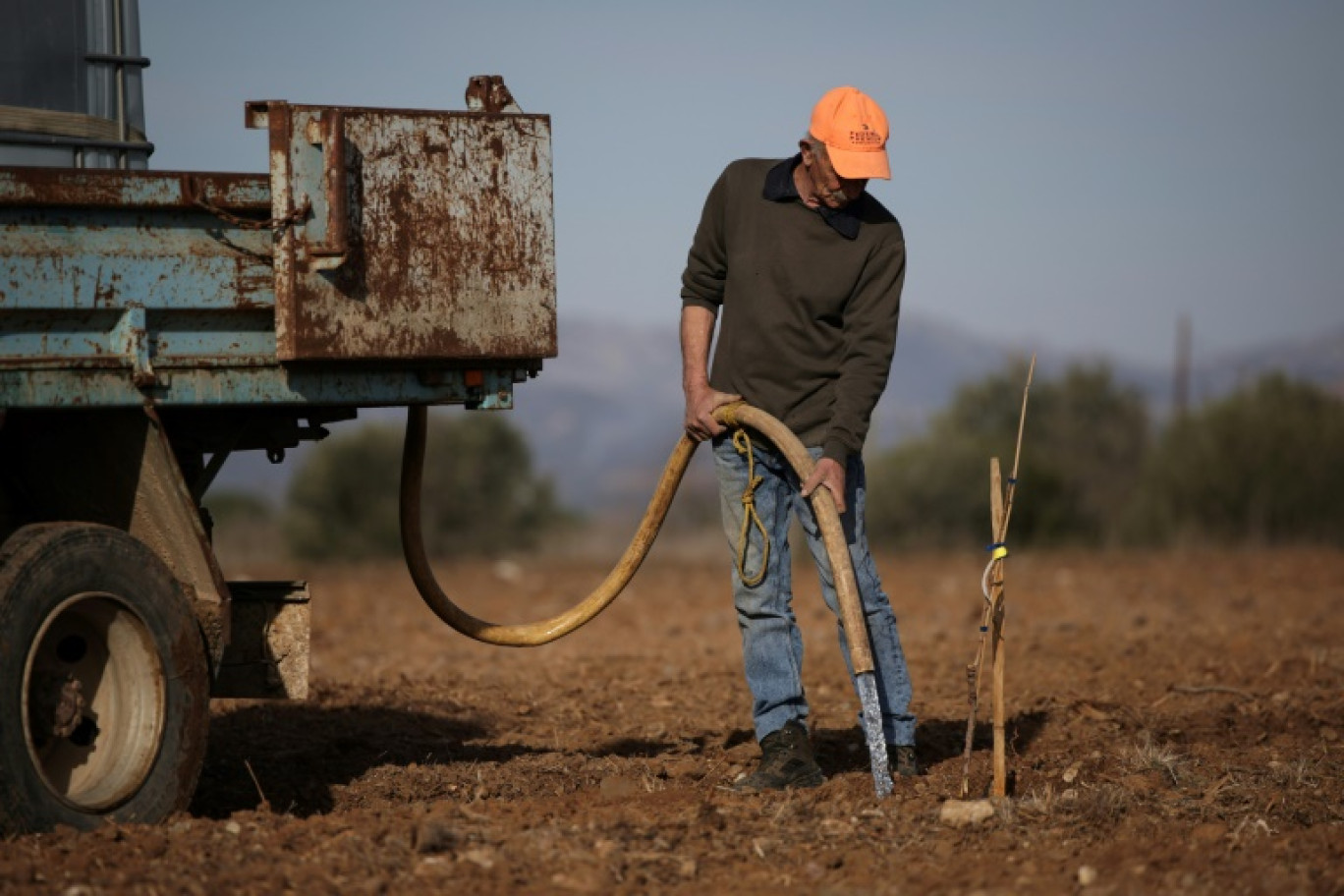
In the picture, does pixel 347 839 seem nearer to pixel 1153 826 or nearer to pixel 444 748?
pixel 444 748

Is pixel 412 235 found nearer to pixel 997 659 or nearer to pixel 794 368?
pixel 794 368

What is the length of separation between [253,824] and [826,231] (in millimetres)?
2838

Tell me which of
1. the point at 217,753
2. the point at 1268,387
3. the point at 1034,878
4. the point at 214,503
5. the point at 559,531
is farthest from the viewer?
the point at 214,503

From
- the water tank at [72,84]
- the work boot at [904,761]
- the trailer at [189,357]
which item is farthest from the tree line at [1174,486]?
the water tank at [72,84]

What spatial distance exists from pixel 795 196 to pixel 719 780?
2.23 m

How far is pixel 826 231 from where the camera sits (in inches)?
237

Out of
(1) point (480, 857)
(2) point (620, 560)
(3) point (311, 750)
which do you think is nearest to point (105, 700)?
(1) point (480, 857)

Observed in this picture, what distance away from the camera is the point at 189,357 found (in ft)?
17.0

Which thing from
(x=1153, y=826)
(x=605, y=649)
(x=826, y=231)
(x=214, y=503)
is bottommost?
(x=214, y=503)

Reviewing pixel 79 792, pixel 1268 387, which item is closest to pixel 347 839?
pixel 79 792

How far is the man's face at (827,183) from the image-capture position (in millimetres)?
5875

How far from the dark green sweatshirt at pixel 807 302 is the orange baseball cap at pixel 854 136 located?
26 centimetres

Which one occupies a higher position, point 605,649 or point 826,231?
point 826,231

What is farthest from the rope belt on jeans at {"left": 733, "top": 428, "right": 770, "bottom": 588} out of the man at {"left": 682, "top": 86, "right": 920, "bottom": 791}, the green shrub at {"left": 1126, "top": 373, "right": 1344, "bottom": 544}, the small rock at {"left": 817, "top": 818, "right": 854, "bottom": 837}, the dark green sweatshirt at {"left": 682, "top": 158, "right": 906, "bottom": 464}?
the green shrub at {"left": 1126, "top": 373, "right": 1344, "bottom": 544}
